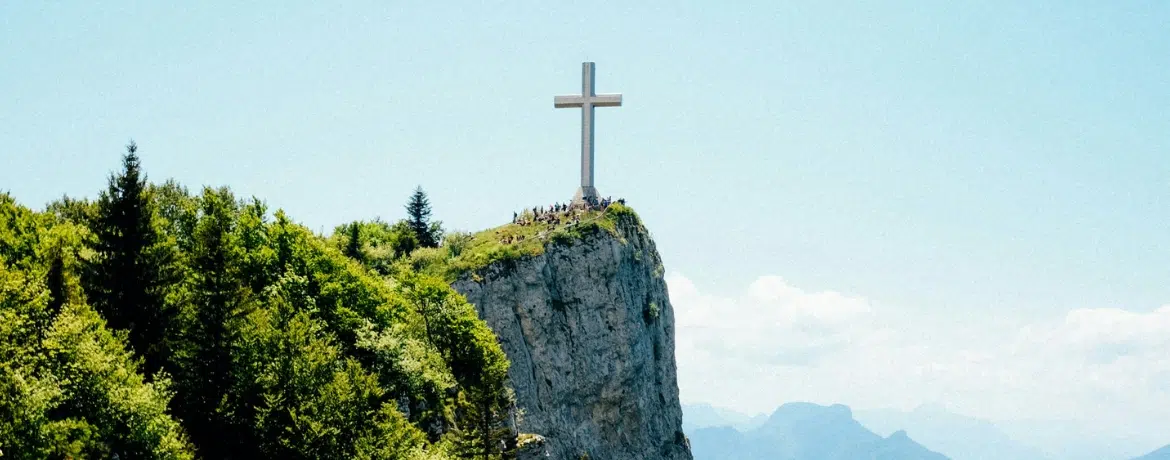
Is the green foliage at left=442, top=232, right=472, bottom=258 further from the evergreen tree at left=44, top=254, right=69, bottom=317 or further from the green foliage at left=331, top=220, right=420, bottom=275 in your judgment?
the evergreen tree at left=44, top=254, right=69, bottom=317

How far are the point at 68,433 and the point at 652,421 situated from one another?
233 feet

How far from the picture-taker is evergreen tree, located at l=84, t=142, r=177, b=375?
3594cm

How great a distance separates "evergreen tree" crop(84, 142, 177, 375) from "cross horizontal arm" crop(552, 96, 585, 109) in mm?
50794

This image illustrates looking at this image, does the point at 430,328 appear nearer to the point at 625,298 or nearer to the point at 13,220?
the point at 13,220

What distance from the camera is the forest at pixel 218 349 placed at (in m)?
29.5

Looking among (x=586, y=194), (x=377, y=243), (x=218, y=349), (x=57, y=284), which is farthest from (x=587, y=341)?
(x=57, y=284)

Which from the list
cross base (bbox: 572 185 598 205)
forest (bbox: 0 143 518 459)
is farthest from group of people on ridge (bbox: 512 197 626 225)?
forest (bbox: 0 143 518 459)

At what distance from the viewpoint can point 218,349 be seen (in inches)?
1423

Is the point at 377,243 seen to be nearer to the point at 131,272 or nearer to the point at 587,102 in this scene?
the point at 587,102

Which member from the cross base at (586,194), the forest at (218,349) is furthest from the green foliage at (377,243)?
the forest at (218,349)

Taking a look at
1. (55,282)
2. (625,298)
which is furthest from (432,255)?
(55,282)

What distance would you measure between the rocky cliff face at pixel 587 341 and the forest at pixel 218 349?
80.8 feet

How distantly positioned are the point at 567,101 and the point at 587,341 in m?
21.3

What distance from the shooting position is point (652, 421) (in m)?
94.3
